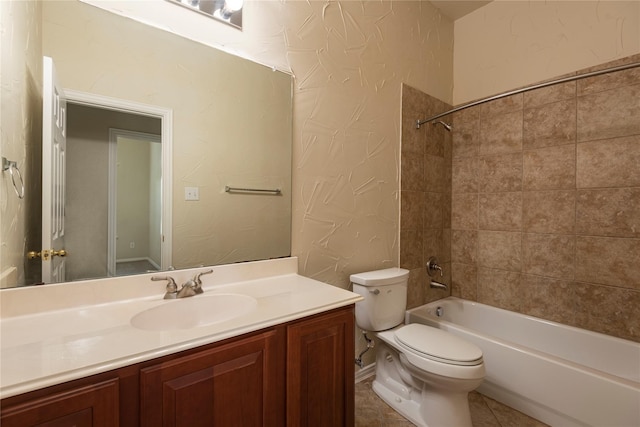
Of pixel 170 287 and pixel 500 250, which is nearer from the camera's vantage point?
pixel 170 287

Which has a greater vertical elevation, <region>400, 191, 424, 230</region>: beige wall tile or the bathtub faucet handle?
<region>400, 191, 424, 230</region>: beige wall tile

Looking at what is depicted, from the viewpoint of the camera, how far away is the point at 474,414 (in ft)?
5.34

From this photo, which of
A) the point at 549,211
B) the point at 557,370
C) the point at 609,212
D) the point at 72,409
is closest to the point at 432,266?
the point at 549,211

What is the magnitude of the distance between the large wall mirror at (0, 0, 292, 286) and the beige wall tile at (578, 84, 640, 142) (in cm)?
186

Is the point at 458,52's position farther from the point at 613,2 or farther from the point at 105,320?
the point at 105,320

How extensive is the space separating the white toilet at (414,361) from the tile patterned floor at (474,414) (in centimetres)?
5

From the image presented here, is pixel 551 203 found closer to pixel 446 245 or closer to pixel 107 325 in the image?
pixel 446 245

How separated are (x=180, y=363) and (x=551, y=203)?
2339 mm

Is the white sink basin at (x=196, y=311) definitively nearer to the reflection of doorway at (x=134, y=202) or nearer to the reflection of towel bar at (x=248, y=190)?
the reflection of doorway at (x=134, y=202)

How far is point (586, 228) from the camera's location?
1829 mm

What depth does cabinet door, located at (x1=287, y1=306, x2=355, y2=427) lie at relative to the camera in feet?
3.25

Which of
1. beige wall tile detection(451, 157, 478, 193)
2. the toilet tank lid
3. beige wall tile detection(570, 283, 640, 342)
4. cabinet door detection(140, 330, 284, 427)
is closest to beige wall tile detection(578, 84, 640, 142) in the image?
beige wall tile detection(451, 157, 478, 193)

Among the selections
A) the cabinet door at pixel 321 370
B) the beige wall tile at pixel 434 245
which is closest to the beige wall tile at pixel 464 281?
the beige wall tile at pixel 434 245

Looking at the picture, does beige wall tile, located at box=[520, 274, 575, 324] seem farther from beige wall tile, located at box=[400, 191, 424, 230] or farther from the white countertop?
the white countertop
